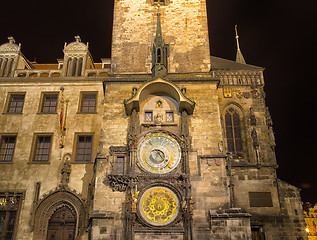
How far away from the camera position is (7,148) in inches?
718

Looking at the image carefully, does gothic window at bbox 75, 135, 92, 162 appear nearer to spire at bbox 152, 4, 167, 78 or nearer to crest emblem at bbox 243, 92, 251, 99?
spire at bbox 152, 4, 167, 78

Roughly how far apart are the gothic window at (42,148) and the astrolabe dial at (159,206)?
732cm

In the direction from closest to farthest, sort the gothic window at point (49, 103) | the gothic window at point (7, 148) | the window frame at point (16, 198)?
the window frame at point (16, 198) < the gothic window at point (7, 148) < the gothic window at point (49, 103)

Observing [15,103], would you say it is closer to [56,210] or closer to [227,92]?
[56,210]

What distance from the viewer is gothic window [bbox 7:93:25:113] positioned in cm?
1922

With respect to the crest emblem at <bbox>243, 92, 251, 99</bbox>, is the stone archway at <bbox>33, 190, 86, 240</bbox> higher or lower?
lower

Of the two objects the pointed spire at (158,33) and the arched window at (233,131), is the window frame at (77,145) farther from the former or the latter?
the arched window at (233,131)

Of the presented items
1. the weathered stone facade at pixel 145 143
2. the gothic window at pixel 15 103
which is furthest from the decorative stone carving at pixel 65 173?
the gothic window at pixel 15 103

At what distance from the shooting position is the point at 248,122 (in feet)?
60.2

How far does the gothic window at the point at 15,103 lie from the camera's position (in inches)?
757

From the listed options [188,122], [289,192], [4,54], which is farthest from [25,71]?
[289,192]

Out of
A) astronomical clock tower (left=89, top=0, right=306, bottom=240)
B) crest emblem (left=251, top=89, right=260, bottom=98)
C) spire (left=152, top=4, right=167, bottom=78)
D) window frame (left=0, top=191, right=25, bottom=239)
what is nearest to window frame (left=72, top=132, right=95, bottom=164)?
astronomical clock tower (left=89, top=0, right=306, bottom=240)

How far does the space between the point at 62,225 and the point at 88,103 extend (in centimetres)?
719

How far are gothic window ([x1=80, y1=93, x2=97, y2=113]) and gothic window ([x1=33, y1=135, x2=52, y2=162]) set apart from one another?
8.49 feet
